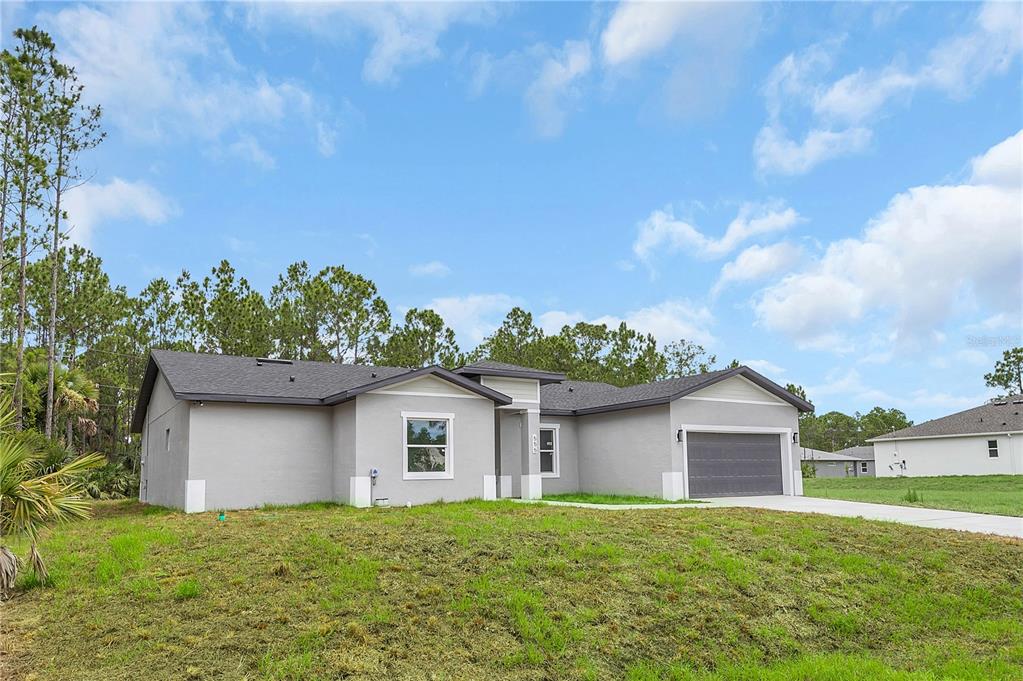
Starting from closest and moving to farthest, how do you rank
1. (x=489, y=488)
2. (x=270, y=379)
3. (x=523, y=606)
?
1. (x=523, y=606)
2. (x=489, y=488)
3. (x=270, y=379)

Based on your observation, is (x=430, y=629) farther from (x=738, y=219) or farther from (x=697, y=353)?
(x=697, y=353)

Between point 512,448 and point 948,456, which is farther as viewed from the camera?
point 948,456

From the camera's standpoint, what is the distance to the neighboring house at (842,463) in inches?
2442

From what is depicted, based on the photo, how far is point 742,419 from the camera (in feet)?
70.1

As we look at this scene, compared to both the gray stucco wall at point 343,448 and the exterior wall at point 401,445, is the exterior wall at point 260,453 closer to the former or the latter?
the gray stucco wall at point 343,448

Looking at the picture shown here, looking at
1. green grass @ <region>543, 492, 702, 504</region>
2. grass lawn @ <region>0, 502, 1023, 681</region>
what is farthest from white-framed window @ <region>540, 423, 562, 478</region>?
Result: grass lawn @ <region>0, 502, 1023, 681</region>

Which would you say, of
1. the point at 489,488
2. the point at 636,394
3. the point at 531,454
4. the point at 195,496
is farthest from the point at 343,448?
the point at 636,394

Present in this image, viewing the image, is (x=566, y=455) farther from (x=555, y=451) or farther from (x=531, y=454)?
(x=531, y=454)

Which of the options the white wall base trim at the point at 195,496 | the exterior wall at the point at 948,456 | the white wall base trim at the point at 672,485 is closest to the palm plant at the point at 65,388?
the white wall base trim at the point at 195,496

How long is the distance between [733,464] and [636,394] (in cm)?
348

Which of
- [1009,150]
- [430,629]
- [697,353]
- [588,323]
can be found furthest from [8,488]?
[697,353]

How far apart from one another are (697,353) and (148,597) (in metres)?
54.1

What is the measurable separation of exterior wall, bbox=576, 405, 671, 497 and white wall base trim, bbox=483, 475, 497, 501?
479 centimetres

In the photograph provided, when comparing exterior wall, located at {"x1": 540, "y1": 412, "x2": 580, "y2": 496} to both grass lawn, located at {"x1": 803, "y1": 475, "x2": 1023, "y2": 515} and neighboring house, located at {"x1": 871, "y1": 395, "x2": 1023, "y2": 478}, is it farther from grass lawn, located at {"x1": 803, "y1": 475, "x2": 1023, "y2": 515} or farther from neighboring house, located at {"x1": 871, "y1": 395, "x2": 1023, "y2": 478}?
neighboring house, located at {"x1": 871, "y1": 395, "x2": 1023, "y2": 478}
